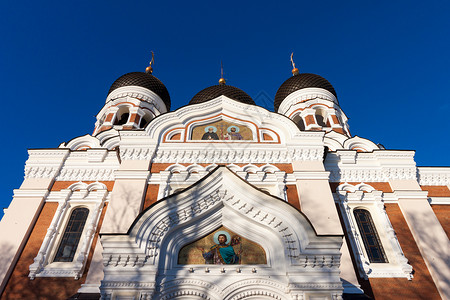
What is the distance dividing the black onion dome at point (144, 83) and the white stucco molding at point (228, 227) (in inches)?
387

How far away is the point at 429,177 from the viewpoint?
949 cm

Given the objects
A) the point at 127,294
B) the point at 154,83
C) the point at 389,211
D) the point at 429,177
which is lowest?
the point at 127,294

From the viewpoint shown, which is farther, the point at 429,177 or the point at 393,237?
the point at 429,177

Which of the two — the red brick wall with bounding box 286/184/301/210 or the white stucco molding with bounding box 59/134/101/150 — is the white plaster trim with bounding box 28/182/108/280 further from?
the red brick wall with bounding box 286/184/301/210

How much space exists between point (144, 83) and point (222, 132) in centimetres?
751

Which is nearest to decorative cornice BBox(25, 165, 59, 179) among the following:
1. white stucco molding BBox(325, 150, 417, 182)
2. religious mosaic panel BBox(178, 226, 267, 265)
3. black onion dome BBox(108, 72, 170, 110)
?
religious mosaic panel BBox(178, 226, 267, 265)

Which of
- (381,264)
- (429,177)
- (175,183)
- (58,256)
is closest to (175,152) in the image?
(175,183)

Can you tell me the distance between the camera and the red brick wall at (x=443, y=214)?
847 centimetres

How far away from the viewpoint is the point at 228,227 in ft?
22.4

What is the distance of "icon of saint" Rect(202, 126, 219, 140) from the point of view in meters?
9.50

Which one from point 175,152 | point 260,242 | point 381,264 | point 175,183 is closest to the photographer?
point 260,242

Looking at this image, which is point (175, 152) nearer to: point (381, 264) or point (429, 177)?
point (381, 264)

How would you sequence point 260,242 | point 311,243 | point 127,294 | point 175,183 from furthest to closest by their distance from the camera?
point 175,183, point 260,242, point 311,243, point 127,294

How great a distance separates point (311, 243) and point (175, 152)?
178 inches
